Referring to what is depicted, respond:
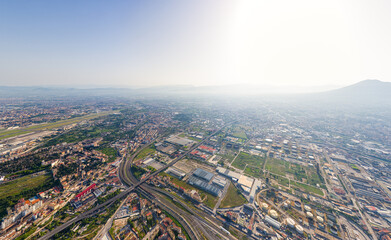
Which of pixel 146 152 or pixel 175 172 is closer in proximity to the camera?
pixel 175 172

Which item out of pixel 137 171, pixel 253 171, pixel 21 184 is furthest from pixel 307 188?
pixel 21 184

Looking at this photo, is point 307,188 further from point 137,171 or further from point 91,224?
point 91,224

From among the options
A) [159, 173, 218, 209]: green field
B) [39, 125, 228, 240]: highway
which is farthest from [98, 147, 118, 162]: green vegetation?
[159, 173, 218, 209]: green field

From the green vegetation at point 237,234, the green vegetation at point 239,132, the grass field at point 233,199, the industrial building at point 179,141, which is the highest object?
the industrial building at point 179,141

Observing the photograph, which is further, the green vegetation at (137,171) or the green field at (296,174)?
the green vegetation at (137,171)

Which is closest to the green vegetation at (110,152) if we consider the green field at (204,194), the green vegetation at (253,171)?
the green field at (204,194)

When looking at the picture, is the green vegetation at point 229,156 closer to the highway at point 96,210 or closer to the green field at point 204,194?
the green field at point 204,194
